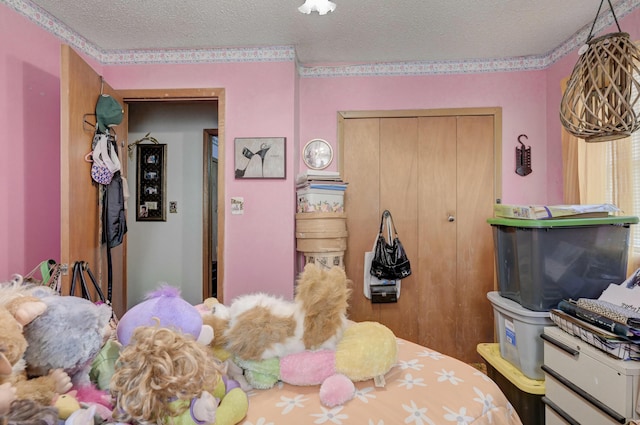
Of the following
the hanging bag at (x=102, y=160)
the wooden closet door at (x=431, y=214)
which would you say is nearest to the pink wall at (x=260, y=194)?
the wooden closet door at (x=431, y=214)

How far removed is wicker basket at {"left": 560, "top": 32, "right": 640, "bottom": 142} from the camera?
4.23 ft

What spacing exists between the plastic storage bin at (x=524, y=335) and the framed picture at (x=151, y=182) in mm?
3289

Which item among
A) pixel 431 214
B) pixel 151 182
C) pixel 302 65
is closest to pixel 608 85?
pixel 431 214

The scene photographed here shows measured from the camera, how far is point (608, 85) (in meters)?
1.33

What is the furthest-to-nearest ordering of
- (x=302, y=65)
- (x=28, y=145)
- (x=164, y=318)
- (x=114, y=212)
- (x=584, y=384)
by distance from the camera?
1. (x=302, y=65)
2. (x=114, y=212)
3. (x=28, y=145)
4. (x=584, y=384)
5. (x=164, y=318)

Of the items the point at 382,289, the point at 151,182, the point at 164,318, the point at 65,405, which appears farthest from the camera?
the point at 151,182

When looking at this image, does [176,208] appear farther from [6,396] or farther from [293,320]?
[6,396]

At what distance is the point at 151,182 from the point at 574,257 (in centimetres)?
369

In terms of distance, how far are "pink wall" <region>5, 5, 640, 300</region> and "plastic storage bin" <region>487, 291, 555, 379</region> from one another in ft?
4.08

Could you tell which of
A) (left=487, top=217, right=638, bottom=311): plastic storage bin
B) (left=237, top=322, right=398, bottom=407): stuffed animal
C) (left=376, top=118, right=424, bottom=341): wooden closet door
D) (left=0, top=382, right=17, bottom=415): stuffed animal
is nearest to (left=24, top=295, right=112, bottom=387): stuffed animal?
(left=0, top=382, right=17, bottom=415): stuffed animal

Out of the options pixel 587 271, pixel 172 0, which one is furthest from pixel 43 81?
pixel 587 271

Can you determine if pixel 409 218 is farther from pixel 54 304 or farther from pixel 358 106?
pixel 54 304

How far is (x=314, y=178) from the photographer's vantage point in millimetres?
2586

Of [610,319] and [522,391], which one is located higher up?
[610,319]
